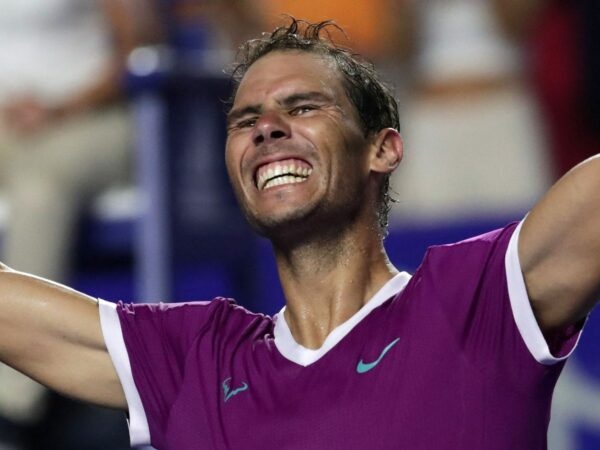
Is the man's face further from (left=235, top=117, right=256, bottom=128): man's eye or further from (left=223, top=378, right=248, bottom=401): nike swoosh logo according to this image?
(left=223, top=378, right=248, bottom=401): nike swoosh logo

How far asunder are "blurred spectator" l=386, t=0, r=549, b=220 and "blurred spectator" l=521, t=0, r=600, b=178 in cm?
6

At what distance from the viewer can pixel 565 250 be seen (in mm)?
1583

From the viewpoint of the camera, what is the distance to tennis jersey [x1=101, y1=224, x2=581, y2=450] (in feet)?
5.38

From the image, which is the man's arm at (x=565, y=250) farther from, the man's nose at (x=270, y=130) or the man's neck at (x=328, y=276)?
the man's nose at (x=270, y=130)

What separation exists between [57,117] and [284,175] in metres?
2.10

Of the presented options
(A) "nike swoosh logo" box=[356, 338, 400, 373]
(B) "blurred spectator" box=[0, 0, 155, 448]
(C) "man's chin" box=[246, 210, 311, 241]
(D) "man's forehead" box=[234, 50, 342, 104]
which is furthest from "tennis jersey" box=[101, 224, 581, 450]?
(B) "blurred spectator" box=[0, 0, 155, 448]

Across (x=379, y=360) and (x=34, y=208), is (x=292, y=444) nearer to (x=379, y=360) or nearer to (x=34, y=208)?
(x=379, y=360)

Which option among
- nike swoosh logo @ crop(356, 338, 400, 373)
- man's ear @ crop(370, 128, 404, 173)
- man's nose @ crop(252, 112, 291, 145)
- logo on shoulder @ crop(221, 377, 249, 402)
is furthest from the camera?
man's ear @ crop(370, 128, 404, 173)

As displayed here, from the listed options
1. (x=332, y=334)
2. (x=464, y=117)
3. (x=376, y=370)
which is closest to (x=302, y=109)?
(x=332, y=334)

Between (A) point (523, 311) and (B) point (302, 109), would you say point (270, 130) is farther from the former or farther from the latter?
(A) point (523, 311)

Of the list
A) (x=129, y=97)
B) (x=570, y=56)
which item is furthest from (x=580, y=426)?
(x=129, y=97)

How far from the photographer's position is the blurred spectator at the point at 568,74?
3.66 metres

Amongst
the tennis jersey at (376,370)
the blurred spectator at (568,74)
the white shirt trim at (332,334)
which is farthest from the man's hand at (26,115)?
the white shirt trim at (332,334)

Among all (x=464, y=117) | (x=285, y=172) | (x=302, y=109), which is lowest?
(x=285, y=172)
